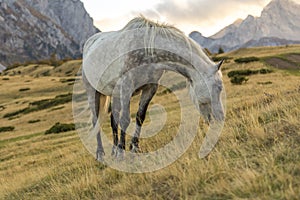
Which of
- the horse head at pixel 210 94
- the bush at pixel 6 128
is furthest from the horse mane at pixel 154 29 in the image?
the bush at pixel 6 128

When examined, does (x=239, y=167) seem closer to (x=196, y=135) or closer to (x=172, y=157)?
(x=172, y=157)

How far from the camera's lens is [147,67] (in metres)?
7.59

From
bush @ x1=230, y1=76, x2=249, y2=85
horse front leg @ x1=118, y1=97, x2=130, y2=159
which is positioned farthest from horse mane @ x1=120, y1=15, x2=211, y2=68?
bush @ x1=230, y1=76, x2=249, y2=85

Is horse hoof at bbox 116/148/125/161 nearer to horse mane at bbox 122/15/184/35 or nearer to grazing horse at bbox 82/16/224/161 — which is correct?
grazing horse at bbox 82/16/224/161

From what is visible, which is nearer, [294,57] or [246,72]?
[246,72]

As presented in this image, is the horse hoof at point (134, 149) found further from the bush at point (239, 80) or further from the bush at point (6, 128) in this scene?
the bush at point (6, 128)

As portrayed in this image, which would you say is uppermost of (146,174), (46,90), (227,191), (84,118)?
(227,191)

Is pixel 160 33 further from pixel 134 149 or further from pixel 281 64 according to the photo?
pixel 281 64

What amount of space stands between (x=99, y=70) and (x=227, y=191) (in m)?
5.70

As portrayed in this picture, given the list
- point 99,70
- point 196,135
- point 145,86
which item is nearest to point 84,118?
point 99,70

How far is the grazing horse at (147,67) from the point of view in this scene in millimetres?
6660

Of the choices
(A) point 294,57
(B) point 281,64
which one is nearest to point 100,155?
(B) point 281,64

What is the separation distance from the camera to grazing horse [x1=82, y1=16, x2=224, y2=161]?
6.66 meters

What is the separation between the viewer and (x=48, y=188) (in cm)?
742
